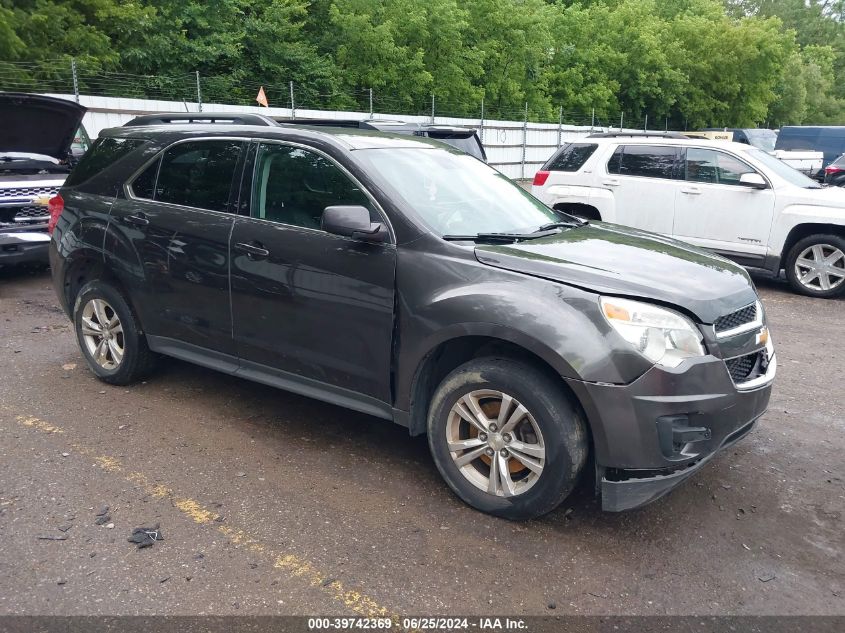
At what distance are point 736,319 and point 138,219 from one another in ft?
12.1

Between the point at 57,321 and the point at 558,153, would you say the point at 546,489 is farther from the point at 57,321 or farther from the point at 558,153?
the point at 558,153

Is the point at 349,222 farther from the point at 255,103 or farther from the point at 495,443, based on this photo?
the point at 255,103

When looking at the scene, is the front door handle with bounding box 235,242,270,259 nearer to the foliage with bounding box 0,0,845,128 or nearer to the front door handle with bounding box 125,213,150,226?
the front door handle with bounding box 125,213,150,226

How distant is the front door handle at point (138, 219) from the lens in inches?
189

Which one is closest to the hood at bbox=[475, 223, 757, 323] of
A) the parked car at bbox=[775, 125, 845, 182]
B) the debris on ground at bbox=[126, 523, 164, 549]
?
the debris on ground at bbox=[126, 523, 164, 549]

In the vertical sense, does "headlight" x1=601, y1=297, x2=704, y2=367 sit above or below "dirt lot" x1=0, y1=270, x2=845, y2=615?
above

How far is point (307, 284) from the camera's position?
4.04 m

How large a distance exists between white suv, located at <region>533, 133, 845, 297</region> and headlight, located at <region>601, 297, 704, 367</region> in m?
6.29

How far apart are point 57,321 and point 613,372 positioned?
19.1 feet

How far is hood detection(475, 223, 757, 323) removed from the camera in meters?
3.37

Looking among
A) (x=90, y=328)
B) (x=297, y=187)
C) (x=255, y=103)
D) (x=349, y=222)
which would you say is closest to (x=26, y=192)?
(x=90, y=328)

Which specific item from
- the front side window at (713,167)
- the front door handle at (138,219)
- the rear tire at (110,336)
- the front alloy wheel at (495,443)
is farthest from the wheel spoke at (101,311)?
the front side window at (713,167)

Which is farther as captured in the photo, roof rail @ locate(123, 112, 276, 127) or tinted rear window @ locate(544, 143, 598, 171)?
tinted rear window @ locate(544, 143, 598, 171)

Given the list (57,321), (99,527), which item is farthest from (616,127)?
(99,527)
